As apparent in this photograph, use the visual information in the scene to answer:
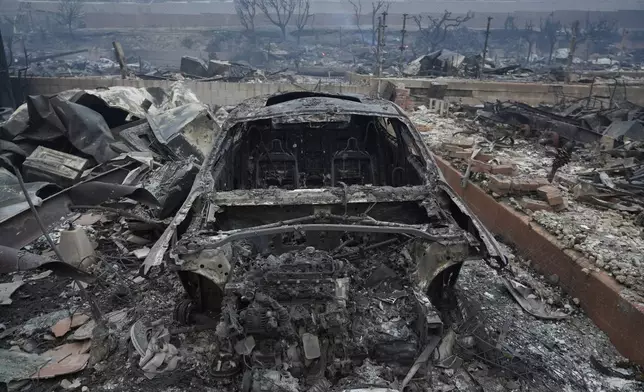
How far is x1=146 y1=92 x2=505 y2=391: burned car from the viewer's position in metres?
2.60

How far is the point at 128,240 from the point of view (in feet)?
16.5

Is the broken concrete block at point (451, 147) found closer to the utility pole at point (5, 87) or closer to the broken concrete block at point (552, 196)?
the broken concrete block at point (552, 196)

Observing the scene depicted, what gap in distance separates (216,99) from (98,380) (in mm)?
11583

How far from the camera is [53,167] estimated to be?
6.42 metres

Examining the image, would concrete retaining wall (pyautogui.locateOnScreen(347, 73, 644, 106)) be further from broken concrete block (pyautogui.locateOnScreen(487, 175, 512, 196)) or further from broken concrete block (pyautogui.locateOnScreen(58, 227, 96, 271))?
broken concrete block (pyautogui.locateOnScreen(58, 227, 96, 271))

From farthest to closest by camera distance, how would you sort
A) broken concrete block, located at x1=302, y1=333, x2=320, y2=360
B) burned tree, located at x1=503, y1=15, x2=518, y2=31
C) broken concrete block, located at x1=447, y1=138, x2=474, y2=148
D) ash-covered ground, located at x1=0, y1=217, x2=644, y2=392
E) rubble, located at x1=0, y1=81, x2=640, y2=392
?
burned tree, located at x1=503, y1=15, x2=518, y2=31, broken concrete block, located at x1=447, y1=138, x2=474, y2=148, ash-covered ground, located at x1=0, y1=217, x2=644, y2=392, rubble, located at x1=0, y1=81, x2=640, y2=392, broken concrete block, located at x1=302, y1=333, x2=320, y2=360

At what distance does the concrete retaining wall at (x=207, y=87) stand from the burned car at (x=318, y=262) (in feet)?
30.1

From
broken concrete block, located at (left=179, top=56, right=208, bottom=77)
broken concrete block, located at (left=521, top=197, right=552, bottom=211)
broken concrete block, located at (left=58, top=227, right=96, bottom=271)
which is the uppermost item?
broken concrete block, located at (left=179, top=56, right=208, bottom=77)

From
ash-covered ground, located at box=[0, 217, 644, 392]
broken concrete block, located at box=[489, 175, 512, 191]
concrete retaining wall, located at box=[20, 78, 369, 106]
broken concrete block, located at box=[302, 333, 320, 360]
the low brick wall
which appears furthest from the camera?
concrete retaining wall, located at box=[20, 78, 369, 106]

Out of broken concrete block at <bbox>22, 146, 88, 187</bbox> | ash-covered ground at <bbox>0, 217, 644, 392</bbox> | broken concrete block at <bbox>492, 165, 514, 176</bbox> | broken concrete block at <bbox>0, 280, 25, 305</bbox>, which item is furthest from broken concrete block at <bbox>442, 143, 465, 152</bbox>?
broken concrete block at <bbox>0, 280, 25, 305</bbox>

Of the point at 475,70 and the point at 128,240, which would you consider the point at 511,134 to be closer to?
the point at 128,240

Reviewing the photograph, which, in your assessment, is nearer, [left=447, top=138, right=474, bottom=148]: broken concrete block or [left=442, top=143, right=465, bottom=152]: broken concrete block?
[left=442, top=143, right=465, bottom=152]: broken concrete block

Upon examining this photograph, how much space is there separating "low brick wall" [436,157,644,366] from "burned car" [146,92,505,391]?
4.21 feet

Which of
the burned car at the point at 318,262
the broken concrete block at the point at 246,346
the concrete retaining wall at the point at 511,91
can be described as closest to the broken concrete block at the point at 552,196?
the burned car at the point at 318,262
